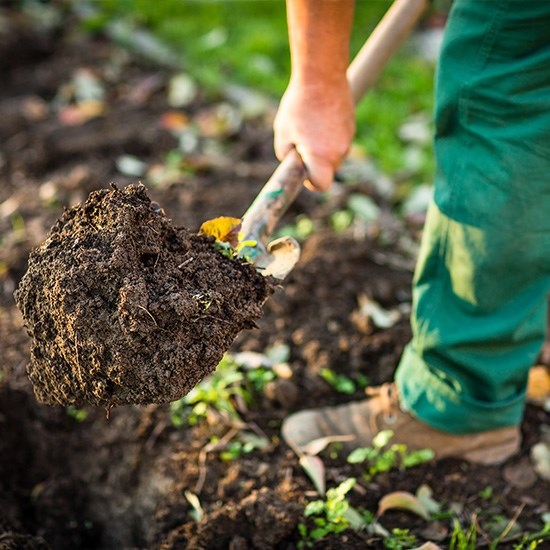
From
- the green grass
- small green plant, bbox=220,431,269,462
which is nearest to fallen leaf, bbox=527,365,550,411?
small green plant, bbox=220,431,269,462

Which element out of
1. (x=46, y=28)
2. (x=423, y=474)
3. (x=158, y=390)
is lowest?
(x=423, y=474)

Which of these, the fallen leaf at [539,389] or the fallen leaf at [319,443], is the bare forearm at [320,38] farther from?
the fallen leaf at [539,389]

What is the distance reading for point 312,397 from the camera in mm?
2486

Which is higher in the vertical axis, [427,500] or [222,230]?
[222,230]

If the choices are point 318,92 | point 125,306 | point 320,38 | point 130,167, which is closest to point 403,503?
point 125,306

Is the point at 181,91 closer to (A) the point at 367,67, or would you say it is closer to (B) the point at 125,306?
(A) the point at 367,67

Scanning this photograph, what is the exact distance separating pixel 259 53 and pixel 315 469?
9.43 ft

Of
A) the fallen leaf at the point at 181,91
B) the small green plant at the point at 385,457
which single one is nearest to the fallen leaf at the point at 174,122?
the fallen leaf at the point at 181,91

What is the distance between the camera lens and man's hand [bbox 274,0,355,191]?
1.96 metres

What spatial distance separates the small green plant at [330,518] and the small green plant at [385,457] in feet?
0.57

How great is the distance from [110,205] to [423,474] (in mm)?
1138

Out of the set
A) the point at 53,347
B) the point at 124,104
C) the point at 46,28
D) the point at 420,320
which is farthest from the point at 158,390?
the point at 46,28

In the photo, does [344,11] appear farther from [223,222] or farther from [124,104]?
[124,104]

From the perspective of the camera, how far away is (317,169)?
2.13 metres
